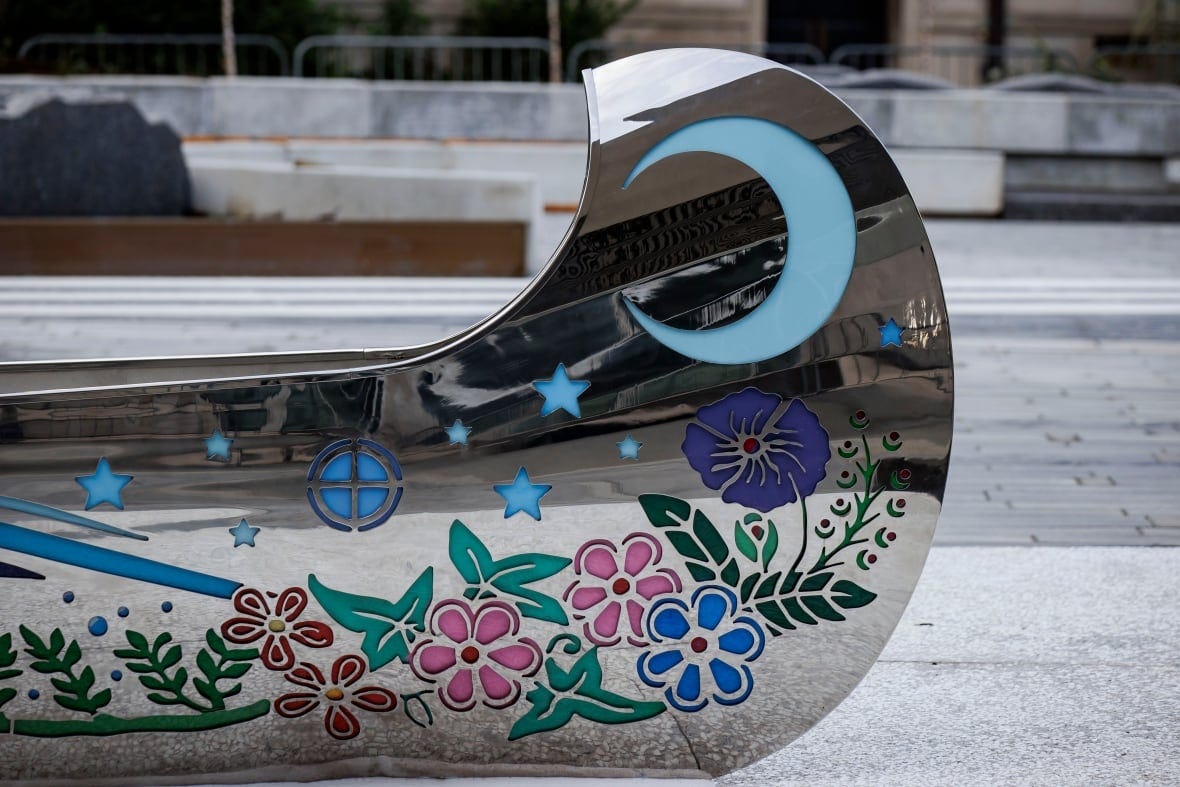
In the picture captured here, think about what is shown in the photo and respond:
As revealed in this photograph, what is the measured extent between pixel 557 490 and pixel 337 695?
1.88ft

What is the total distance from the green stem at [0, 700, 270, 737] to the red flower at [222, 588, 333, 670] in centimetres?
11

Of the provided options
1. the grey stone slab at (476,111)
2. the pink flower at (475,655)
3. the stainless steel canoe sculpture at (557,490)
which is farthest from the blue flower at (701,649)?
the grey stone slab at (476,111)

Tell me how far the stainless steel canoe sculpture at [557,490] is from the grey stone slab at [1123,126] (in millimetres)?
13283

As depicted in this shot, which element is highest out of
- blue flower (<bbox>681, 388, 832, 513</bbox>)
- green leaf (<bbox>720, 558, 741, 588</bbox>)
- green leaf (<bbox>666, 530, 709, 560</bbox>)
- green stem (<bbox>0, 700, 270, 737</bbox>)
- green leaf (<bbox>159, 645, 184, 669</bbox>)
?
blue flower (<bbox>681, 388, 832, 513</bbox>)

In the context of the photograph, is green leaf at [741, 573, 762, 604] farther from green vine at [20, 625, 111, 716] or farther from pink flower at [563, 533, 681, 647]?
green vine at [20, 625, 111, 716]

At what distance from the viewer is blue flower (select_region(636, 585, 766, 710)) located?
242cm

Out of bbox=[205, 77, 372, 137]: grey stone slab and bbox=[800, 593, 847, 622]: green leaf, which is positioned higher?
bbox=[205, 77, 372, 137]: grey stone slab

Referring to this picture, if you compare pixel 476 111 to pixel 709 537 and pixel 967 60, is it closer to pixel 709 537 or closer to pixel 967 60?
pixel 967 60

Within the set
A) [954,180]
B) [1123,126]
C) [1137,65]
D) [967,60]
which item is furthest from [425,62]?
[1137,65]

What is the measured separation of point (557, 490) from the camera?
2.35 metres

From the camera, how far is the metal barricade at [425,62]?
18.5 meters

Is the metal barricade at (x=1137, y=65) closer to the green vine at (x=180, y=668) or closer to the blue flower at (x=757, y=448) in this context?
the blue flower at (x=757, y=448)

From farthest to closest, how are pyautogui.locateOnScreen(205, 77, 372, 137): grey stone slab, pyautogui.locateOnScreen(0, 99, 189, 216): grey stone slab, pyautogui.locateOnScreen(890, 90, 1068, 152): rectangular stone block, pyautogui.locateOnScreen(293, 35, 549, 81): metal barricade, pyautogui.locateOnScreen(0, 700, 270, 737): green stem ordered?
pyautogui.locateOnScreen(293, 35, 549, 81): metal barricade < pyautogui.locateOnScreen(890, 90, 1068, 152): rectangular stone block < pyautogui.locateOnScreen(205, 77, 372, 137): grey stone slab < pyautogui.locateOnScreen(0, 99, 189, 216): grey stone slab < pyautogui.locateOnScreen(0, 700, 270, 737): green stem

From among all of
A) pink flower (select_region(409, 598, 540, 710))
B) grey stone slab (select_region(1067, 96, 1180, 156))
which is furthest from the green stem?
grey stone slab (select_region(1067, 96, 1180, 156))
